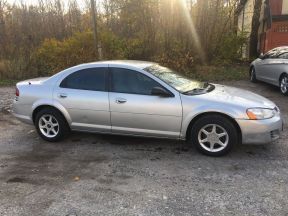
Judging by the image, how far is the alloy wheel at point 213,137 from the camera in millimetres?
5305

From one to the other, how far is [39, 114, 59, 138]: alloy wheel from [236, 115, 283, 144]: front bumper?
10.4ft

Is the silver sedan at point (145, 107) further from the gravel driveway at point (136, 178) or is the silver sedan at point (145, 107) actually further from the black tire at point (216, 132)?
the gravel driveway at point (136, 178)

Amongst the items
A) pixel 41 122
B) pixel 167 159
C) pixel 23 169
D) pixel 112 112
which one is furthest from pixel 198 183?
pixel 41 122

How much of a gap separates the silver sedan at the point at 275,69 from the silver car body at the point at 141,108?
15.2ft

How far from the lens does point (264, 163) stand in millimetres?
5125

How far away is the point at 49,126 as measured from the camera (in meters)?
6.28

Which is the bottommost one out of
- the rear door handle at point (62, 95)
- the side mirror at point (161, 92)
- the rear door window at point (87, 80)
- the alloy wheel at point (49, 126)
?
the alloy wheel at point (49, 126)

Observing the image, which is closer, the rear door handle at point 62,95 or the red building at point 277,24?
the rear door handle at point 62,95

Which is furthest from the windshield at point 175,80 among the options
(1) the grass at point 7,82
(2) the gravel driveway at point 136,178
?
(1) the grass at point 7,82

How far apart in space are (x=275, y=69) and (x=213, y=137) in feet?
20.1

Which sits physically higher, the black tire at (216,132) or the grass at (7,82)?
the black tire at (216,132)

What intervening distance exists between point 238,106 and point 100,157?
2.27 metres

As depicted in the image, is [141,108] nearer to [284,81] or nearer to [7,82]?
[284,81]

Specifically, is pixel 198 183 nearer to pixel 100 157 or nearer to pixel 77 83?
pixel 100 157
